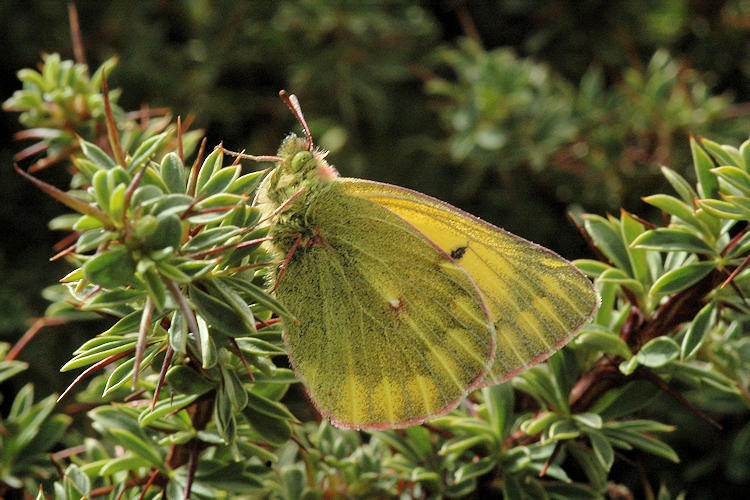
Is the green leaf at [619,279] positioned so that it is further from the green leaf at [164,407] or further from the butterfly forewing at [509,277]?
the green leaf at [164,407]

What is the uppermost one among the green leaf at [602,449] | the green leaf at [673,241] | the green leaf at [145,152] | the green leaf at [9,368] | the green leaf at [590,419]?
the green leaf at [145,152]

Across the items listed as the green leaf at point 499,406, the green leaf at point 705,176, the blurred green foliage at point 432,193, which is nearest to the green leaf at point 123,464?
the blurred green foliage at point 432,193

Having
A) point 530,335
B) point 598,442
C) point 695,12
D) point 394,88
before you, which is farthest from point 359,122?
point 598,442

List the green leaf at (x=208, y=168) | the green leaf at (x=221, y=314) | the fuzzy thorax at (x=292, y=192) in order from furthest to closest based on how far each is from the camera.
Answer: the fuzzy thorax at (x=292, y=192), the green leaf at (x=208, y=168), the green leaf at (x=221, y=314)

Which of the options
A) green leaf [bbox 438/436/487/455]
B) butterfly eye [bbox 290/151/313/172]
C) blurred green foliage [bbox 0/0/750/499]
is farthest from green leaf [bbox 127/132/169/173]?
green leaf [bbox 438/436/487/455]

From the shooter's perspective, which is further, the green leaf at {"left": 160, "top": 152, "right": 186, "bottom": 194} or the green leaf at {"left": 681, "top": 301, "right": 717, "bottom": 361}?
the green leaf at {"left": 681, "top": 301, "right": 717, "bottom": 361}

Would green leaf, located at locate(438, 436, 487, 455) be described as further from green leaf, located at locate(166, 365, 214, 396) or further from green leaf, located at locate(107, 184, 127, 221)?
green leaf, located at locate(107, 184, 127, 221)

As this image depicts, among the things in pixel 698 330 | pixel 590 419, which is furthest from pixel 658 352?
pixel 590 419
